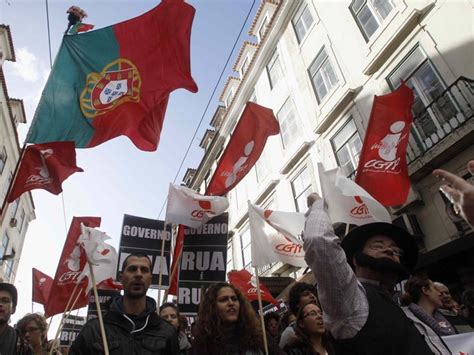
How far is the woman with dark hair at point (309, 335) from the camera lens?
3098 mm

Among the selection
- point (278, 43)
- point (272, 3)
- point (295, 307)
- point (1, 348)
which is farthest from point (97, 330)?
point (272, 3)

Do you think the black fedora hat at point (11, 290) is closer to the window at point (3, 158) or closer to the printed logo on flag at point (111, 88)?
the printed logo on flag at point (111, 88)

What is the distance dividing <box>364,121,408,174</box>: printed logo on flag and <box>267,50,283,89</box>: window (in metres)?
10.5

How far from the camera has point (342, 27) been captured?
11.3m

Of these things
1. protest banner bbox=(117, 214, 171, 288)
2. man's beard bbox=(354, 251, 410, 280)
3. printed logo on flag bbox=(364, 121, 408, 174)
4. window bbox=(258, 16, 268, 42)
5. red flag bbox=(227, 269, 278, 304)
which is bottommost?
man's beard bbox=(354, 251, 410, 280)

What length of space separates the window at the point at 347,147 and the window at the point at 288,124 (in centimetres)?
262

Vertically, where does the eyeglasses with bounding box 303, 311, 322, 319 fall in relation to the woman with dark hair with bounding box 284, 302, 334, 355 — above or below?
above

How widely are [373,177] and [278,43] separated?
39.6ft

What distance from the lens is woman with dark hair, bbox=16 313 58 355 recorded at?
4289 mm

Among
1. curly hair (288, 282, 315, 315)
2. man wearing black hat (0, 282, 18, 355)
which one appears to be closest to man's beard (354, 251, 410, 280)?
curly hair (288, 282, 315, 315)

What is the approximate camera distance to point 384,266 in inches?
70.8

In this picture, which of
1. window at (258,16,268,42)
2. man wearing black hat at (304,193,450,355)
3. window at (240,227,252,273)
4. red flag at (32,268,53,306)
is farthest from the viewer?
window at (258,16,268,42)

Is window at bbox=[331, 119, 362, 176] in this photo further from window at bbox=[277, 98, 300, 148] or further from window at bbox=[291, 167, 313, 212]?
window at bbox=[277, 98, 300, 148]

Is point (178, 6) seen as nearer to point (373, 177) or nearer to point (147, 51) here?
point (147, 51)
